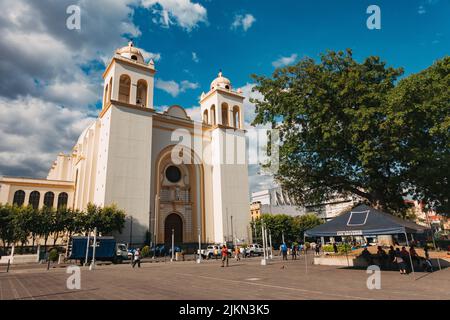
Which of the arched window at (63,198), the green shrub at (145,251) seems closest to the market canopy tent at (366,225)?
the green shrub at (145,251)

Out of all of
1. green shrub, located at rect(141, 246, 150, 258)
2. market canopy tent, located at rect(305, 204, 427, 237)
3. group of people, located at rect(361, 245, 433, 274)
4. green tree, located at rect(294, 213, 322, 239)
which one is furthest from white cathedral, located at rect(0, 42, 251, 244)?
group of people, located at rect(361, 245, 433, 274)

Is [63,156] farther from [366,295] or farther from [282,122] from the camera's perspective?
[366,295]

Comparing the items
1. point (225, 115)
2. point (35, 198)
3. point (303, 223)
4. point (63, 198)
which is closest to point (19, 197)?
point (35, 198)

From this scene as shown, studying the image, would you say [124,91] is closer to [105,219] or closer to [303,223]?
[105,219]

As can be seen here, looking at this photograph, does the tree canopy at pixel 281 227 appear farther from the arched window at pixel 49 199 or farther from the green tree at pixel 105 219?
the arched window at pixel 49 199

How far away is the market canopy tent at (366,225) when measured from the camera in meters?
13.5

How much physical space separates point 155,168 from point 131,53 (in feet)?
54.8

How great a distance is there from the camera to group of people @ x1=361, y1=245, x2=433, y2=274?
14070 mm

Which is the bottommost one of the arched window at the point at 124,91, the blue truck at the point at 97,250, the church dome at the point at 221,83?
the blue truck at the point at 97,250

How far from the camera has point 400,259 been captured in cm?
1371

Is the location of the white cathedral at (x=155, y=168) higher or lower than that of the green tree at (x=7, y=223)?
higher

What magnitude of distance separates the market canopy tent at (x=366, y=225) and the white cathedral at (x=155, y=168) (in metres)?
25.7

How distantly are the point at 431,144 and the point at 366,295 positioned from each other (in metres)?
14.3
